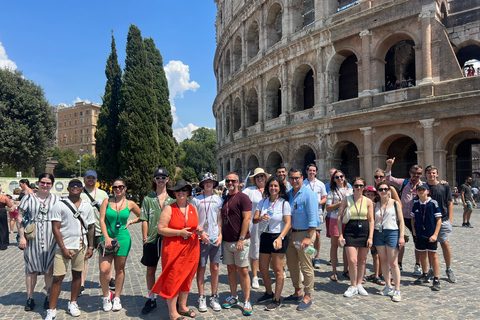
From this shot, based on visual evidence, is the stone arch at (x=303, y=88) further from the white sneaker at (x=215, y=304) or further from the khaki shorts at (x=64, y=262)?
the khaki shorts at (x=64, y=262)

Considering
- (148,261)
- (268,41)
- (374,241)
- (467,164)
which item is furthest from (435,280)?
(268,41)

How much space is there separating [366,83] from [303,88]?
15.5 feet

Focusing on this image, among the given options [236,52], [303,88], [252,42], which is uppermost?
[236,52]

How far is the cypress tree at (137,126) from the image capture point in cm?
1869

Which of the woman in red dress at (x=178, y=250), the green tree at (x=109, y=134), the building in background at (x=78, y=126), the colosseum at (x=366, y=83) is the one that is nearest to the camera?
the woman in red dress at (x=178, y=250)

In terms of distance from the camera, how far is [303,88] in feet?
69.5

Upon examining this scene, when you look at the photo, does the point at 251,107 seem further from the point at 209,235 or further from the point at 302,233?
the point at 209,235

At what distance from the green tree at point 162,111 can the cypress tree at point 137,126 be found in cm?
171

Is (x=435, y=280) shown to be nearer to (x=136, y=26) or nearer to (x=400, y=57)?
(x=400, y=57)

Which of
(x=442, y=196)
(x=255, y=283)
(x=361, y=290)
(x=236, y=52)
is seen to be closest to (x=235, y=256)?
(x=255, y=283)

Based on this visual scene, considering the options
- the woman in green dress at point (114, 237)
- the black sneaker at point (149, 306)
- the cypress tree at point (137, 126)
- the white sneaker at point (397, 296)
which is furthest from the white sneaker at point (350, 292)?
the cypress tree at point (137, 126)

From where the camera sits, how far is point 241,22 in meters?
25.8

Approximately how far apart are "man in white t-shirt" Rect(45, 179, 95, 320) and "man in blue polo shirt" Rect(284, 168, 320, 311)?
9.65 feet

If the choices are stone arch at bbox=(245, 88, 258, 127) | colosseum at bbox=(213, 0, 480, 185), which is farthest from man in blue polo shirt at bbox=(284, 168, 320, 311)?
stone arch at bbox=(245, 88, 258, 127)
